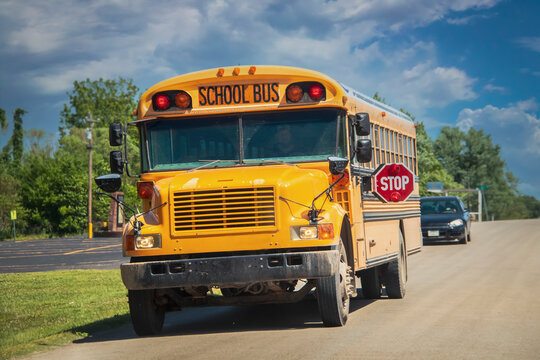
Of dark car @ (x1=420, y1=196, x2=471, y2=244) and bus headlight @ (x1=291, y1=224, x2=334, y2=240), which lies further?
dark car @ (x1=420, y1=196, x2=471, y2=244)

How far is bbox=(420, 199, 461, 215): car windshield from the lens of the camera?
30.1m

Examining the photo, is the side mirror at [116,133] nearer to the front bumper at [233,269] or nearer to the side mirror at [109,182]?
the side mirror at [109,182]

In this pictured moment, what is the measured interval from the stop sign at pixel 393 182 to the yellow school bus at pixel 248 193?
47cm

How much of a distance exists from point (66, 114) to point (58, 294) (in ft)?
285

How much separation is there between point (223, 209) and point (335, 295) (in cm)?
152

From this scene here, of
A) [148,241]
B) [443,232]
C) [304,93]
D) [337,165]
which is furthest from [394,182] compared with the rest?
[443,232]

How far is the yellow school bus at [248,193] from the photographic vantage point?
338 inches

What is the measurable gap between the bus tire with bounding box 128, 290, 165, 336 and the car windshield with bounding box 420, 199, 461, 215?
861 inches

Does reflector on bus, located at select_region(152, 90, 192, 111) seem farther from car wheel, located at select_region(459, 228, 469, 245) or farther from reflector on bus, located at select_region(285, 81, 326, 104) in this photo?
car wheel, located at select_region(459, 228, 469, 245)

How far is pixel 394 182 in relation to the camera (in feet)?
43.9

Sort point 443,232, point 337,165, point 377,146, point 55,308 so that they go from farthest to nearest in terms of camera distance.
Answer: point 443,232
point 55,308
point 377,146
point 337,165

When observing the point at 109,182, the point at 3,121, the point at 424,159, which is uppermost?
the point at 3,121

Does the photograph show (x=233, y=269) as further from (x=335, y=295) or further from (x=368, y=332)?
(x=368, y=332)

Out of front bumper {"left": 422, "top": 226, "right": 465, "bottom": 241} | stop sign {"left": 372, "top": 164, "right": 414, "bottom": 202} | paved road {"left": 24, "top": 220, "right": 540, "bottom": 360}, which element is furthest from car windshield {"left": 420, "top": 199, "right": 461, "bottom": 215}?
stop sign {"left": 372, "top": 164, "right": 414, "bottom": 202}
